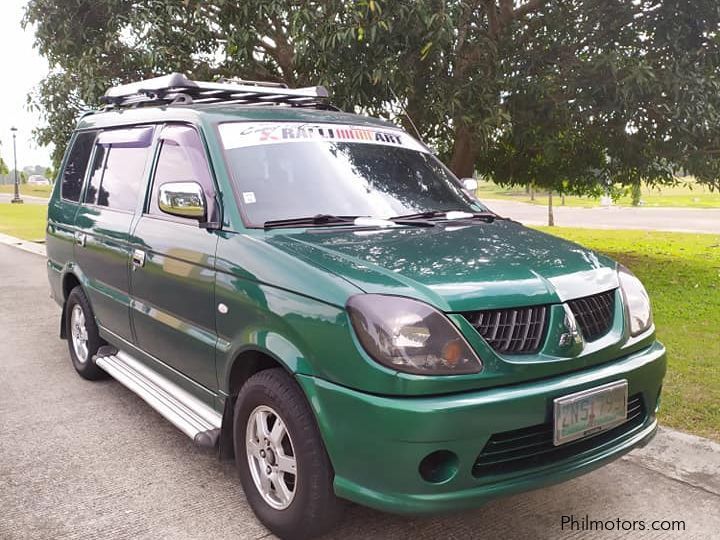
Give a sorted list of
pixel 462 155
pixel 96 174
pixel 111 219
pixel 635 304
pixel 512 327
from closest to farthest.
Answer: pixel 512 327
pixel 635 304
pixel 111 219
pixel 96 174
pixel 462 155

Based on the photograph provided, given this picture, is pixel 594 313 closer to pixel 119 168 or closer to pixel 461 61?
pixel 119 168

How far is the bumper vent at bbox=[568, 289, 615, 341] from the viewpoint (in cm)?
285

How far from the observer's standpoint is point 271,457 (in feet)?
9.94

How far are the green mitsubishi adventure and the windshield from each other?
0.01m

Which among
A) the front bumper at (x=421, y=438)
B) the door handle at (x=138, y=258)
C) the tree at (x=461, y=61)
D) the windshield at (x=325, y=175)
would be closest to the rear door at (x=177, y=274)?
the door handle at (x=138, y=258)

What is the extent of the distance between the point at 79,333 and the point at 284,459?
3.12 m

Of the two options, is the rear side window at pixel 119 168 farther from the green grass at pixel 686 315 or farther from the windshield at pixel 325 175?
the green grass at pixel 686 315

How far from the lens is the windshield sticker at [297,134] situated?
3.67m

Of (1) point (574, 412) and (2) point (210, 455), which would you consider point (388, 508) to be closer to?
(1) point (574, 412)

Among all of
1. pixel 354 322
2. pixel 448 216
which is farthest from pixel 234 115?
pixel 354 322

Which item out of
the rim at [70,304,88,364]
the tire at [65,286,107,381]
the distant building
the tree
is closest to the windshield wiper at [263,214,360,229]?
the tire at [65,286,107,381]

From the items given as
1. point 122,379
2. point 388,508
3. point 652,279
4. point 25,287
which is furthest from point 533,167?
point 388,508

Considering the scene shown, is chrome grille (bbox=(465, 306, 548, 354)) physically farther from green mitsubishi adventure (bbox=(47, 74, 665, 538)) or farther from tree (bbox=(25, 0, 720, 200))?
tree (bbox=(25, 0, 720, 200))

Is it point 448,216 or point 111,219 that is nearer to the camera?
point 448,216
